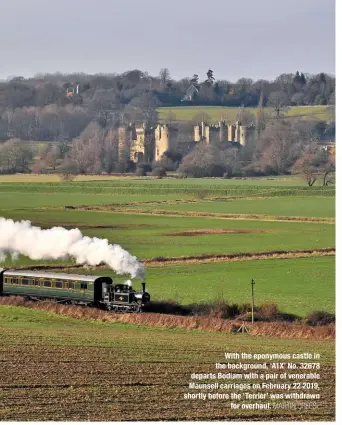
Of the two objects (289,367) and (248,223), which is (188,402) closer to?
(289,367)

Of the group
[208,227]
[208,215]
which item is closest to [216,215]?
[208,215]

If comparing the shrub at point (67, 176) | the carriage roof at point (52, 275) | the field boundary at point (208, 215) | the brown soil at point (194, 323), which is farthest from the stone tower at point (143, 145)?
the brown soil at point (194, 323)

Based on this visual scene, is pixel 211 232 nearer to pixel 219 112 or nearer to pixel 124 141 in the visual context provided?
pixel 124 141

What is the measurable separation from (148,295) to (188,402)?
1274 cm

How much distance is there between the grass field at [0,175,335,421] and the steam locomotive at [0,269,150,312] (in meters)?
1.61

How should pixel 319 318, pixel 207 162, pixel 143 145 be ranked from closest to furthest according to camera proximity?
pixel 319 318 → pixel 143 145 → pixel 207 162

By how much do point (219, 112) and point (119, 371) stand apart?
36467 mm

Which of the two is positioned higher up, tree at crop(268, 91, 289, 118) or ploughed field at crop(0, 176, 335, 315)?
tree at crop(268, 91, 289, 118)

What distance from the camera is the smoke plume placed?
136 feet

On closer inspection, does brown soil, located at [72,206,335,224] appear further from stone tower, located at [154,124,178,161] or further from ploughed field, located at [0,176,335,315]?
stone tower, located at [154,124,178,161]

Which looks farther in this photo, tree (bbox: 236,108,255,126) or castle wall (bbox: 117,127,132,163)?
tree (bbox: 236,108,255,126)

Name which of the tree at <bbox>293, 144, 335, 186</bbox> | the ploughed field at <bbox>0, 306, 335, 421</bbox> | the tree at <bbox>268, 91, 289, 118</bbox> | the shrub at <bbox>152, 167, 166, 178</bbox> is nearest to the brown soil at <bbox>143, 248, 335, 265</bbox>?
the tree at <bbox>293, 144, 335, 186</bbox>

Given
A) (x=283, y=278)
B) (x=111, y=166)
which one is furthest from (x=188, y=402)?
(x=111, y=166)

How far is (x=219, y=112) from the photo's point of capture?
205 feet
